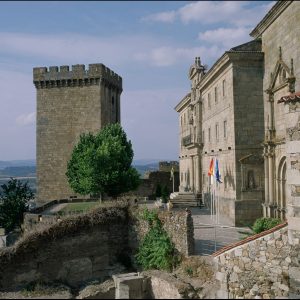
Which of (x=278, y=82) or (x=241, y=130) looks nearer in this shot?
(x=278, y=82)

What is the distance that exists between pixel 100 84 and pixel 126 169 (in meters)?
10.6

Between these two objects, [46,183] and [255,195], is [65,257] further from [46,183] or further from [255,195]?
[46,183]

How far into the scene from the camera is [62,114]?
41781 millimetres

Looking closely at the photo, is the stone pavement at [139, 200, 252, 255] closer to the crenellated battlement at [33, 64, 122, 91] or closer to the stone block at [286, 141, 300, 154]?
the stone block at [286, 141, 300, 154]

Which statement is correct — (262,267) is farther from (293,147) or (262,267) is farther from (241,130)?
(241,130)

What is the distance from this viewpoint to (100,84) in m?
40.8

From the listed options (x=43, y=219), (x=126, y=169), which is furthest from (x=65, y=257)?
(x=126, y=169)

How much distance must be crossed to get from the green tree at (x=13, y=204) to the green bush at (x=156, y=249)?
16.0m

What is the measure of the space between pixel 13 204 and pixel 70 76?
14.0 metres

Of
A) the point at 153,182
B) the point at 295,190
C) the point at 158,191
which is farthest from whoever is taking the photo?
the point at 153,182

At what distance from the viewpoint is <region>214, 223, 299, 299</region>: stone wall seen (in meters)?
13.6

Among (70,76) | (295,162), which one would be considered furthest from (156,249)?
(70,76)

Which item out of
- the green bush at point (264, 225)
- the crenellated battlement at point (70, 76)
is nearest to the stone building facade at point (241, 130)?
the green bush at point (264, 225)

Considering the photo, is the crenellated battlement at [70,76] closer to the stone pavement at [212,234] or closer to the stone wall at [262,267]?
the stone pavement at [212,234]
